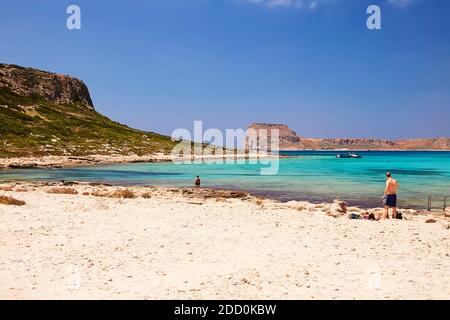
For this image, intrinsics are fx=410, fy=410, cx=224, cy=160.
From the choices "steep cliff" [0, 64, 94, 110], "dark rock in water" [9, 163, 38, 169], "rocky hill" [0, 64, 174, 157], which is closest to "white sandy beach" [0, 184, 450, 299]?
"dark rock in water" [9, 163, 38, 169]

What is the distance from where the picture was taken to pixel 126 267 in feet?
41.2

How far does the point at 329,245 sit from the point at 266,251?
8.85ft

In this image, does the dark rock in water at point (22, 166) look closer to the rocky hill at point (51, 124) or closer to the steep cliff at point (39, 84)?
the rocky hill at point (51, 124)

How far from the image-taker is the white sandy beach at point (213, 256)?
1060 cm

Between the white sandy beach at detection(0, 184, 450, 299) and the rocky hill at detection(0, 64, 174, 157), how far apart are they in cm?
7657

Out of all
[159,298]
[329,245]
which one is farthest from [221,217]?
[159,298]

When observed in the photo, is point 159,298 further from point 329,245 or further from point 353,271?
point 329,245

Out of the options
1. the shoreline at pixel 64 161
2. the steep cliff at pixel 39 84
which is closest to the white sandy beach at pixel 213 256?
the shoreline at pixel 64 161

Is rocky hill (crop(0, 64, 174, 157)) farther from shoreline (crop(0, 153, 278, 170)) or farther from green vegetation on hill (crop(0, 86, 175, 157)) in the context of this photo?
shoreline (crop(0, 153, 278, 170))

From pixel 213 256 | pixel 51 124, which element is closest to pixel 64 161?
pixel 51 124

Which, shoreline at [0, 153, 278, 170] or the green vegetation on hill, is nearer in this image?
shoreline at [0, 153, 278, 170]

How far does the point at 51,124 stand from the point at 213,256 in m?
137

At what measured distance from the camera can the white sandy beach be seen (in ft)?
34.8
